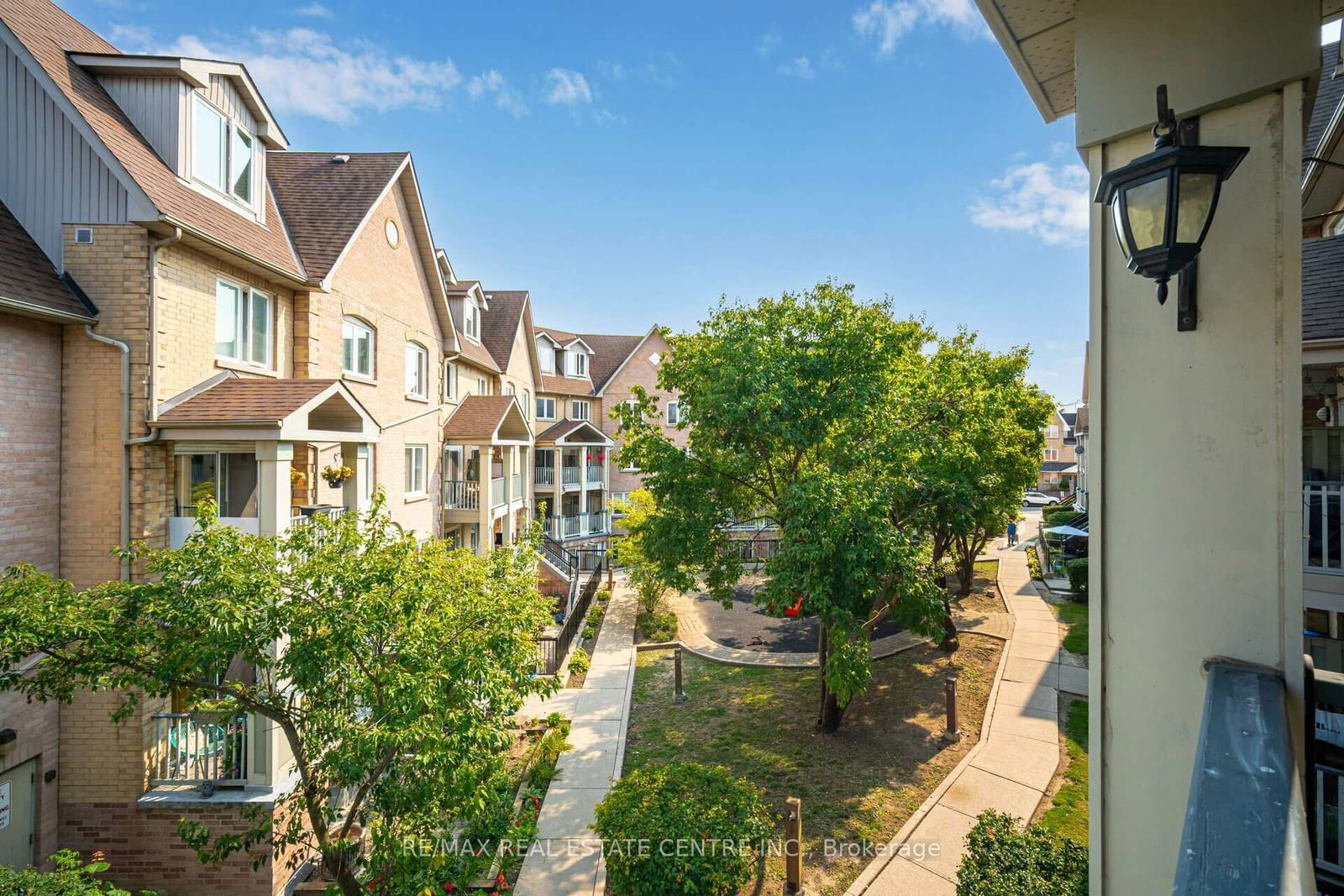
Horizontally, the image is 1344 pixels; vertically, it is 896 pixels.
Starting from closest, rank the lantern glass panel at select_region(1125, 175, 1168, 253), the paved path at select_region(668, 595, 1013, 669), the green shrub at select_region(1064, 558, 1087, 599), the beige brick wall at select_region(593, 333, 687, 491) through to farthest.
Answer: the lantern glass panel at select_region(1125, 175, 1168, 253)
the paved path at select_region(668, 595, 1013, 669)
the green shrub at select_region(1064, 558, 1087, 599)
the beige brick wall at select_region(593, 333, 687, 491)

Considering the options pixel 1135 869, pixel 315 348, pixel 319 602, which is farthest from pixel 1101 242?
pixel 315 348

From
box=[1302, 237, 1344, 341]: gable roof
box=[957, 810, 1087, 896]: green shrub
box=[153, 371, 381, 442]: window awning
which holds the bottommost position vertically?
box=[957, 810, 1087, 896]: green shrub

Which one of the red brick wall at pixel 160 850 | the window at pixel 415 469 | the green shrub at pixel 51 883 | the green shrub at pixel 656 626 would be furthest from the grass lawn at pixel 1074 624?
the window at pixel 415 469

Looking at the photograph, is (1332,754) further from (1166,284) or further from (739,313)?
(739,313)

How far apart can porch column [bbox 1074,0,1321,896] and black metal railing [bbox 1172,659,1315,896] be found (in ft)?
1.96

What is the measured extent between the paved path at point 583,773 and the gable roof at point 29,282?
31.0 ft

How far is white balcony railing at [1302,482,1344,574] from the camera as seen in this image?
→ 23.5 ft

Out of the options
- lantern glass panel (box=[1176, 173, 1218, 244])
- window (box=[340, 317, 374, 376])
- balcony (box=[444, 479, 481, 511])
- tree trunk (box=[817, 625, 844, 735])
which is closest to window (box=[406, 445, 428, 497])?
balcony (box=[444, 479, 481, 511])

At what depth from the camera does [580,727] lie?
39.5ft

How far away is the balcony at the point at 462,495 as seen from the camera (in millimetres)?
19203

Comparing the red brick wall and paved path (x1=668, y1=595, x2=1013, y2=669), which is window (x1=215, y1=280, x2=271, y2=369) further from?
paved path (x1=668, y1=595, x2=1013, y2=669)

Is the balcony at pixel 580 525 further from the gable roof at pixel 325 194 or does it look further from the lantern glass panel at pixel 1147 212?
the lantern glass panel at pixel 1147 212

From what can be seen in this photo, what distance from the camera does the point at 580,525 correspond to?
93.6 ft

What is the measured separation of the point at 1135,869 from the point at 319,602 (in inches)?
254
